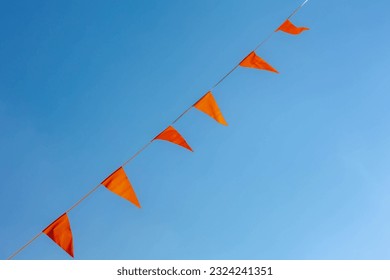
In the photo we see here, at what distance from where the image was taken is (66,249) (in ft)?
13.5

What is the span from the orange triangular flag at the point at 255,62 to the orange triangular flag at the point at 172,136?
52.3 inches

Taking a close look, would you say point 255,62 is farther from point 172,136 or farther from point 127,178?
point 127,178

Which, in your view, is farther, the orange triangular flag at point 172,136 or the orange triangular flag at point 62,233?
the orange triangular flag at point 172,136

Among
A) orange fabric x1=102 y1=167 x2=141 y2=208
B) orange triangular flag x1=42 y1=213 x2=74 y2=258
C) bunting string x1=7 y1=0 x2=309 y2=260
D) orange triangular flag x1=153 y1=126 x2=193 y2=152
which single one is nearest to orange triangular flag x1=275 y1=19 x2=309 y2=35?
bunting string x1=7 y1=0 x2=309 y2=260

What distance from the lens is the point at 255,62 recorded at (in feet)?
16.5

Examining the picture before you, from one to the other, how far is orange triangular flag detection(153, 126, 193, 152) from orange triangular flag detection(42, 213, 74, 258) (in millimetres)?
1448

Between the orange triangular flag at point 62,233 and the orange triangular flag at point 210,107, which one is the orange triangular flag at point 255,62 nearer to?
the orange triangular flag at point 210,107

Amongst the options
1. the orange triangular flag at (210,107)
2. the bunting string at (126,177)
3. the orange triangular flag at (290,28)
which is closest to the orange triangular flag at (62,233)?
the bunting string at (126,177)

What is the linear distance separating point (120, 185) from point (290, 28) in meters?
3.18

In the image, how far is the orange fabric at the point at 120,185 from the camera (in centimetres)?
425

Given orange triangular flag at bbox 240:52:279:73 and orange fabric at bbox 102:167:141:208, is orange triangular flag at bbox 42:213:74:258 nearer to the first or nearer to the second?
orange fabric at bbox 102:167:141:208

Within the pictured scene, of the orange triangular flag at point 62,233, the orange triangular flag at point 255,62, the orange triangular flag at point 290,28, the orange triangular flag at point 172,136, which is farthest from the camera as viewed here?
the orange triangular flag at point 290,28
